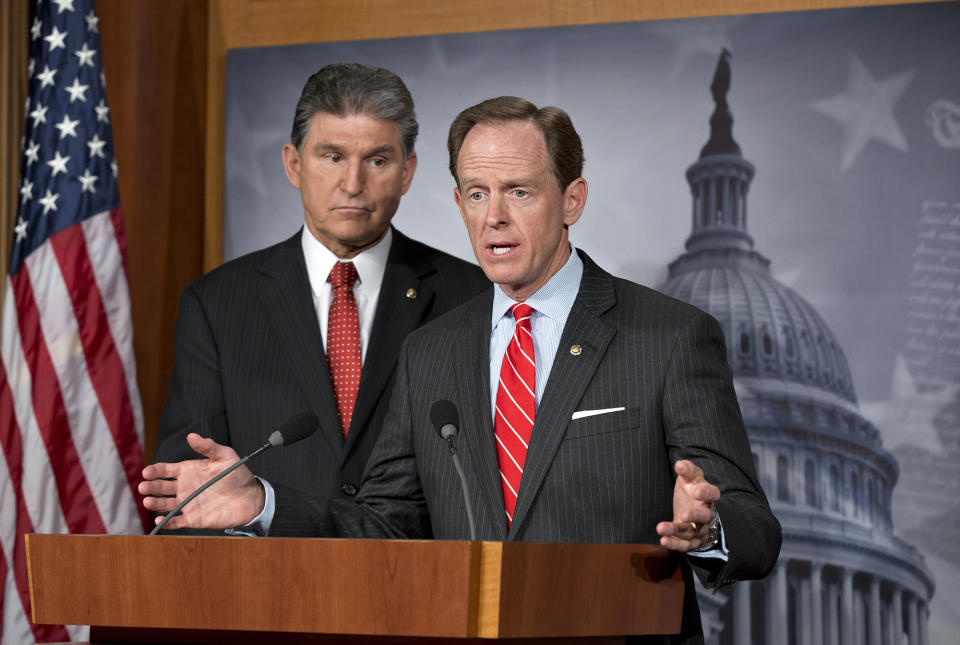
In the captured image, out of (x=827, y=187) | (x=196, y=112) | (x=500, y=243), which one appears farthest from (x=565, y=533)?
(x=196, y=112)

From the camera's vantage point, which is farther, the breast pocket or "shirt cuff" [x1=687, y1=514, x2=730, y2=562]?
the breast pocket

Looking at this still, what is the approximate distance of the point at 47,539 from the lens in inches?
67.2

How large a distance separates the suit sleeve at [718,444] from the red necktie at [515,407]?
0.94 feet

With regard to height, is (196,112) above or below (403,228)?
above

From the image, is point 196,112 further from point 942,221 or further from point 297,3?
point 942,221

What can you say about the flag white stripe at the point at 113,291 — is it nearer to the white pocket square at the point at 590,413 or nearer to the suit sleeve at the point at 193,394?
the suit sleeve at the point at 193,394

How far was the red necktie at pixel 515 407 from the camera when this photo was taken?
230cm

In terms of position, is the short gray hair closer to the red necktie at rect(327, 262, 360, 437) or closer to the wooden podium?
the red necktie at rect(327, 262, 360, 437)

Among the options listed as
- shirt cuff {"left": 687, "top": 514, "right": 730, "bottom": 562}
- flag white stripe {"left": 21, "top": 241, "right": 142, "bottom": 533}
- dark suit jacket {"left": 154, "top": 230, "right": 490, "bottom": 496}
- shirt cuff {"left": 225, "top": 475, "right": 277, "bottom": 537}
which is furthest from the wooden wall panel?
shirt cuff {"left": 687, "top": 514, "right": 730, "bottom": 562}

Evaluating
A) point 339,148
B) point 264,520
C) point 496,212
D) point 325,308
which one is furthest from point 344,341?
point 264,520

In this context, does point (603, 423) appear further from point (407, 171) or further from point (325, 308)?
point (407, 171)

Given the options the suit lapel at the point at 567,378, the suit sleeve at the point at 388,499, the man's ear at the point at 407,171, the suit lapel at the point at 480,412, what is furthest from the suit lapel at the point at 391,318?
the suit lapel at the point at 567,378

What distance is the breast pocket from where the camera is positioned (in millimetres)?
2252

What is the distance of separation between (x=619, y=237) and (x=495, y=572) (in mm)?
2866
